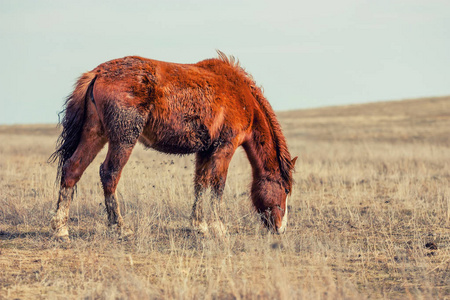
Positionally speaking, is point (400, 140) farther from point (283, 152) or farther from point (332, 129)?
point (283, 152)

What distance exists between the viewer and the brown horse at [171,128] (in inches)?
234

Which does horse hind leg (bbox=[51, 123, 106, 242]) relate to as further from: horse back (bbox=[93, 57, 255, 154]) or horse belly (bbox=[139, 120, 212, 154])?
horse belly (bbox=[139, 120, 212, 154])

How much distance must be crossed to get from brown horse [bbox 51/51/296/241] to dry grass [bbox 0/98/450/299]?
0.55 meters

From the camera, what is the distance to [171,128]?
20.1 ft

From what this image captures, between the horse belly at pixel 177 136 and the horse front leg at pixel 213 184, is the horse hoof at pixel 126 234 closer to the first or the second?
the horse front leg at pixel 213 184

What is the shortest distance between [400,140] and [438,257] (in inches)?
808

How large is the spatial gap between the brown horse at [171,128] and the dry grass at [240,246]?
0.55 metres

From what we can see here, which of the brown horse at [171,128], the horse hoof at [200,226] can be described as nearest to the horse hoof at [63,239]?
the brown horse at [171,128]

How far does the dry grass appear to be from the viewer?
407 cm

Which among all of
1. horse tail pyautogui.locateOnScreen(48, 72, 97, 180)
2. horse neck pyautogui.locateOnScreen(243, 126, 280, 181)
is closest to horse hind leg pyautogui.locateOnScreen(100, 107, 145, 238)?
horse tail pyautogui.locateOnScreen(48, 72, 97, 180)

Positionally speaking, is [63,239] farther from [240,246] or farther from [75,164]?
[240,246]

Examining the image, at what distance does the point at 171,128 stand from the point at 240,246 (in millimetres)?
1652

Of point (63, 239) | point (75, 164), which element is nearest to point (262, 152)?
point (75, 164)

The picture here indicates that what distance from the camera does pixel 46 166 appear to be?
12172 millimetres
